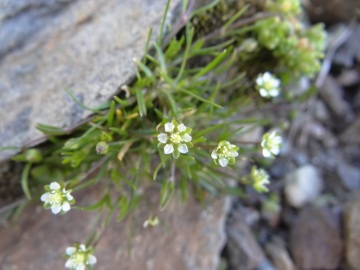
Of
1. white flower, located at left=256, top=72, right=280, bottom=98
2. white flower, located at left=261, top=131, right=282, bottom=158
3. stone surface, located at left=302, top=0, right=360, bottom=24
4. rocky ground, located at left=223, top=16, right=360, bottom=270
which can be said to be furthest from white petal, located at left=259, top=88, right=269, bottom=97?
stone surface, located at left=302, top=0, right=360, bottom=24

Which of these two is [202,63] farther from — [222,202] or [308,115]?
[308,115]

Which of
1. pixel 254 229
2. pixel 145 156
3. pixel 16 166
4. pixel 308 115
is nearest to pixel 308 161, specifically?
pixel 308 115

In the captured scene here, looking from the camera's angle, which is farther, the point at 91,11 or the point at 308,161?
the point at 308,161

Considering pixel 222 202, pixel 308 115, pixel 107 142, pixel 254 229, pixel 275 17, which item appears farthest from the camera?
pixel 308 115

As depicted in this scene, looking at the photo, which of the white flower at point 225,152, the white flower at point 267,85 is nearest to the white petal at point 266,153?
the white flower at point 225,152

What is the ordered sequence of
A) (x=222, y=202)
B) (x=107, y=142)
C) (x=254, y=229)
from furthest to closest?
(x=254, y=229) < (x=222, y=202) < (x=107, y=142)

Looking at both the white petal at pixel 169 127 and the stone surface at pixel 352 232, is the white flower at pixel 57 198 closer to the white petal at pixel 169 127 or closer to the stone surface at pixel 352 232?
the white petal at pixel 169 127
